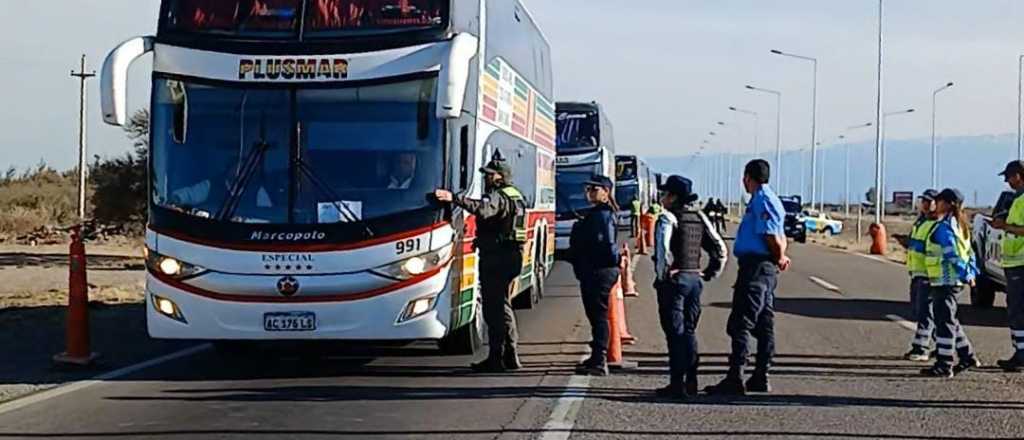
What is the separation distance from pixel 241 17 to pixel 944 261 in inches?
250

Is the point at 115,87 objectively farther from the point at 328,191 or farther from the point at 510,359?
the point at 510,359

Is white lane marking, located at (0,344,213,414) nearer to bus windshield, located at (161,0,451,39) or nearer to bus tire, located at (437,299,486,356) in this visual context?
bus tire, located at (437,299,486,356)

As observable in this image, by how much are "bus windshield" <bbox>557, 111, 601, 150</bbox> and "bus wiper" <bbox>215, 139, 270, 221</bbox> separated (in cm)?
2384

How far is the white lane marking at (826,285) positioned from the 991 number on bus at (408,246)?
1367cm

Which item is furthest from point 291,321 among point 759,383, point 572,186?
point 572,186

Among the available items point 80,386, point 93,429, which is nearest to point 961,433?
point 93,429

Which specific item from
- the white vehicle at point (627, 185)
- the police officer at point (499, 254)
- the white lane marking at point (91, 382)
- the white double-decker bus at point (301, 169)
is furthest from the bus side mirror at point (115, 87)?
the white vehicle at point (627, 185)

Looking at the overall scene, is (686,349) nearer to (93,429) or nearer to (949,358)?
(949,358)

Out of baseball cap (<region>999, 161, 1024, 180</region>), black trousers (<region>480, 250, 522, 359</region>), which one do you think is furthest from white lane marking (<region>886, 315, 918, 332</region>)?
black trousers (<region>480, 250, 522, 359</region>)

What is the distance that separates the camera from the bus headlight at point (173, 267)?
11.5 meters

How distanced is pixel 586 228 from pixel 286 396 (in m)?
2.80

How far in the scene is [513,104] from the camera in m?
16.0

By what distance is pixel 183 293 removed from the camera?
38.0 ft

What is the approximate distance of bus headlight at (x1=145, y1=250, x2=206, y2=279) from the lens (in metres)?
11.5
